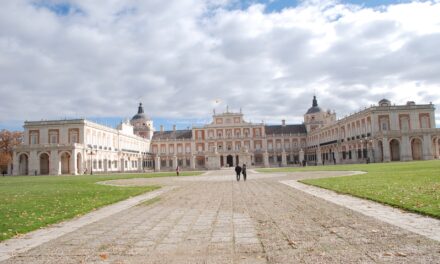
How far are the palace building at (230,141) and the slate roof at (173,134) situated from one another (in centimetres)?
28

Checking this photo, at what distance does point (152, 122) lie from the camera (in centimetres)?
10681

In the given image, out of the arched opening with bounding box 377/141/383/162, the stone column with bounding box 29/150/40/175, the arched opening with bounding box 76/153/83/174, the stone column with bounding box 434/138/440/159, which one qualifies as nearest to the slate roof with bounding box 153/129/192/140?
the arched opening with bounding box 76/153/83/174

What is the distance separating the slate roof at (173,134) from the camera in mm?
103125

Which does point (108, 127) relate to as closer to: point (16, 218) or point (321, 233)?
point (16, 218)

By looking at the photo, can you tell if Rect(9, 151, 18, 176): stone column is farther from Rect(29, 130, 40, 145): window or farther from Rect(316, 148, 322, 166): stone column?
Rect(316, 148, 322, 166): stone column

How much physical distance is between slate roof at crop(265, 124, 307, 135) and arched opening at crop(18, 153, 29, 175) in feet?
194

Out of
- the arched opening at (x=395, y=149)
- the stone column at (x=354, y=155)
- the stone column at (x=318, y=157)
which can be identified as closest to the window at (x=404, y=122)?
the arched opening at (x=395, y=149)

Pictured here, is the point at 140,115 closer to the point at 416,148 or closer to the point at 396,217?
the point at 416,148

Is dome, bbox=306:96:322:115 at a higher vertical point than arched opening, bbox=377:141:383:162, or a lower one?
higher

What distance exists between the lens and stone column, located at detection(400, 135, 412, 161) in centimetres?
5931

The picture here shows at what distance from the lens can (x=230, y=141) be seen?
3898 inches

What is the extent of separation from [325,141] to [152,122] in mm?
47470

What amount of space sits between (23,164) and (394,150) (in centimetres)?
6075

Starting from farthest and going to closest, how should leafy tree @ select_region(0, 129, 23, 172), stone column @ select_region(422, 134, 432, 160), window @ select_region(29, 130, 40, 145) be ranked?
leafy tree @ select_region(0, 129, 23, 172)
window @ select_region(29, 130, 40, 145)
stone column @ select_region(422, 134, 432, 160)
